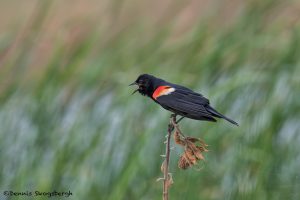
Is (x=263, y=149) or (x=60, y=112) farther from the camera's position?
(x=60, y=112)

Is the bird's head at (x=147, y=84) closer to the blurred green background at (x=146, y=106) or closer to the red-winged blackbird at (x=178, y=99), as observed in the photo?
the red-winged blackbird at (x=178, y=99)

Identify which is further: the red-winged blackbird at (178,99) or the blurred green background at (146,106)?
the blurred green background at (146,106)

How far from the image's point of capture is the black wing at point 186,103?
141cm

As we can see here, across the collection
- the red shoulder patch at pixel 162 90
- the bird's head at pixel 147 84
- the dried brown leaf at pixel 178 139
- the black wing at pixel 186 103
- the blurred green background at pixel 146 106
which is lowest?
the dried brown leaf at pixel 178 139

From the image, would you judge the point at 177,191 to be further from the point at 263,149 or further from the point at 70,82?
the point at 70,82

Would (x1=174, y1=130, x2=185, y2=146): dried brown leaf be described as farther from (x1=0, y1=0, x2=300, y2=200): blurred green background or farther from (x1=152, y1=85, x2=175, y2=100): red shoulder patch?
(x1=0, y1=0, x2=300, y2=200): blurred green background

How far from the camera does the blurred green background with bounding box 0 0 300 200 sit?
8.59 ft

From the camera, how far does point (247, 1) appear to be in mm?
3156

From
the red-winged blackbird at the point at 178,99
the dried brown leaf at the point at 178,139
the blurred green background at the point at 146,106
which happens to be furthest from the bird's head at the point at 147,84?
the blurred green background at the point at 146,106

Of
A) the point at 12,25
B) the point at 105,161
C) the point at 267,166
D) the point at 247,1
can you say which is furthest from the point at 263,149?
the point at 12,25

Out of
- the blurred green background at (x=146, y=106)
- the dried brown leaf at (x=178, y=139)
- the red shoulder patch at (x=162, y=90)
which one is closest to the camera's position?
the dried brown leaf at (x=178, y=139)

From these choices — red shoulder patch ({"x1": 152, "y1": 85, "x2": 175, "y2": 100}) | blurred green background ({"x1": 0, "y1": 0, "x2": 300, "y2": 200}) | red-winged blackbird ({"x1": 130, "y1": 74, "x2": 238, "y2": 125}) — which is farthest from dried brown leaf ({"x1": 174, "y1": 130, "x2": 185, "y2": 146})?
blurred green background ({"x1": 0, "y1": 0, "x2": 300, "y2": 200})

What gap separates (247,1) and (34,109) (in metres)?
1.05

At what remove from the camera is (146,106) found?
2877 millimetres
